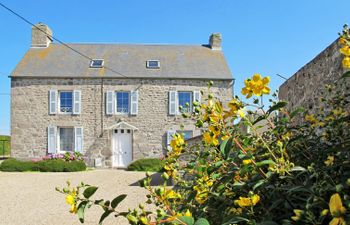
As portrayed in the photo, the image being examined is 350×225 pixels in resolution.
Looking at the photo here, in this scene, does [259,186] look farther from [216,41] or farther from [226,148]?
[216,41]

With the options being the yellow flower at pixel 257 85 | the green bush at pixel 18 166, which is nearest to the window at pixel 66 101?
the green bush at pixel 18 166

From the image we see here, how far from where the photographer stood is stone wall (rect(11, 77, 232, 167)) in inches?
573

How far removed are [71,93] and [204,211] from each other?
14.5 m

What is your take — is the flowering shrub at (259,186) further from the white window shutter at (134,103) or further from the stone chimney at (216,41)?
the stone chimney at (216,41)

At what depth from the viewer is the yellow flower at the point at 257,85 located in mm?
1289

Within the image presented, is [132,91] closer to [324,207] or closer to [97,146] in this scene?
[97,146]

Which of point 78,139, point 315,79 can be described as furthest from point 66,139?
point 315,79

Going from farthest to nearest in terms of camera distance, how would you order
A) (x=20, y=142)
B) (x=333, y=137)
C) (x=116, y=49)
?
(x=116, y=49) → (x=20, y=142) → (x=333, y=137)

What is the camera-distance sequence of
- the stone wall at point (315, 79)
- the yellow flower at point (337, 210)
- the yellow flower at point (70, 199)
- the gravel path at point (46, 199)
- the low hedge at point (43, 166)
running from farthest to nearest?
the low hedge at point (43, 166) < the gravel path at point (46, 199) < the stone wall at point (315, 79) < the yellow flower at point (70, 199) < the yellow flower at point (337, 210)

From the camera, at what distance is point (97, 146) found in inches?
575

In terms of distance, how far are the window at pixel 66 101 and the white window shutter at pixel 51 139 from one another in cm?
104

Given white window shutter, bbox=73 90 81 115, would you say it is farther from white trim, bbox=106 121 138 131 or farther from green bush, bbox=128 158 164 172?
green bush, bbox=128 158 164 172

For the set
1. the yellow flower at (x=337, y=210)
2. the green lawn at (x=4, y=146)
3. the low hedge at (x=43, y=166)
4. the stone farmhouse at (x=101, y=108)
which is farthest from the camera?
the green lawn at (x=4, y=146)

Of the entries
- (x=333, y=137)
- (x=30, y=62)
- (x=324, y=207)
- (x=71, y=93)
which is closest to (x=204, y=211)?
(x=324, y=207)
